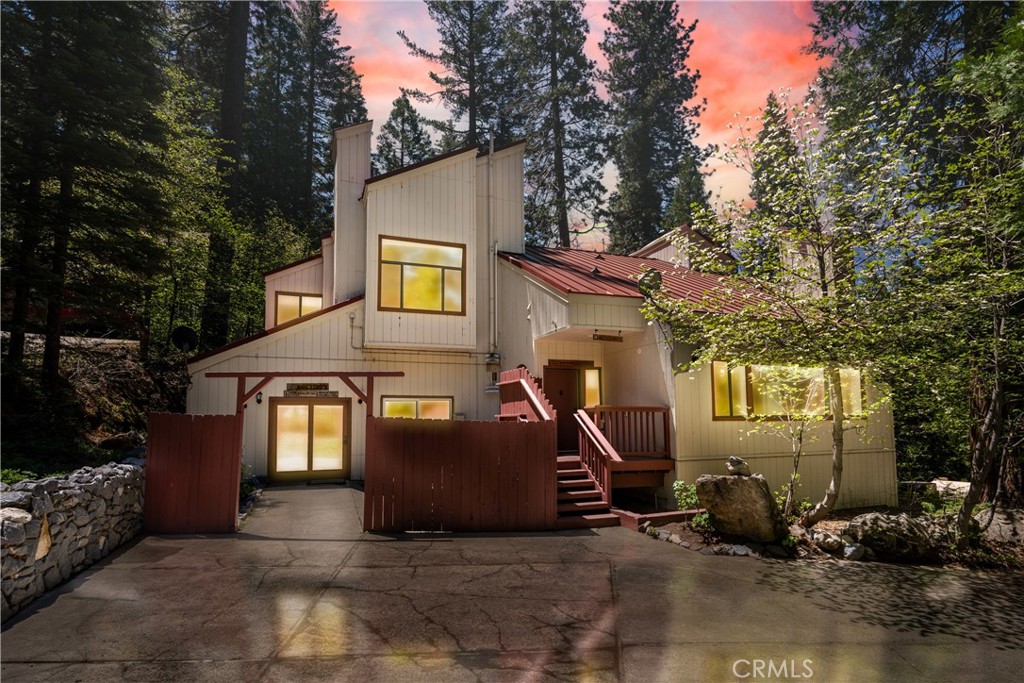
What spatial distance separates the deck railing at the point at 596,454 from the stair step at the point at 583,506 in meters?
0.14

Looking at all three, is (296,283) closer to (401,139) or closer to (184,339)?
(184,339)

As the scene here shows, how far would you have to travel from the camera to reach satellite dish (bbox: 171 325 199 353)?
16.5 meters

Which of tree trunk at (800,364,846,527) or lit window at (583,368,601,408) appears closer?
tree trunk at (800,364,846,527)

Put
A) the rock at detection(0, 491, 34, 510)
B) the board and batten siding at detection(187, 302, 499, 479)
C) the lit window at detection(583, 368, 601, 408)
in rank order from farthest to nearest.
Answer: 1. the lit window at detection(583, 368, 601, 408)
2. the board and batten siding at detection(187, 302, 499, 479)
3. the rock at detection(0, 491, 34, 510)

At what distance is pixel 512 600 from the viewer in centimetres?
599

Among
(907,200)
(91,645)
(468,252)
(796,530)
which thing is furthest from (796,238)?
(91,645)

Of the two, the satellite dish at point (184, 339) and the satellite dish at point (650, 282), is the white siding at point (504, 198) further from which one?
the satellite dish at point (184, 339)

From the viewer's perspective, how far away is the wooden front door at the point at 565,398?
1371 centimetres

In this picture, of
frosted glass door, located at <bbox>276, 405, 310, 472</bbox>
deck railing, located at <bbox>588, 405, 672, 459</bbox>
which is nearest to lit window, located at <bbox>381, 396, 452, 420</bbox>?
frosted glass door, located at <bbox>276, 405, 310, 472</bbox>

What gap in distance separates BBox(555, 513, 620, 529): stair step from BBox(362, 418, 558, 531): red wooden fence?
22cm

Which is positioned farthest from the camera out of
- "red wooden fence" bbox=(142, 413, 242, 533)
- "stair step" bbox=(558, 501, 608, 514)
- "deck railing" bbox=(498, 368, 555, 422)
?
"deck railing" bbox=(498, 368, 555, 422)

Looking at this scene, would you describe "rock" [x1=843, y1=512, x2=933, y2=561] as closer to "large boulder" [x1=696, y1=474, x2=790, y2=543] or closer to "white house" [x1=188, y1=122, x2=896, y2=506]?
"large boulder" [x1=696, y1=474, x2=790, y2=543]

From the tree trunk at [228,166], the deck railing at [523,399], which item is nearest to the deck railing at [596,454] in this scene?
the deck railing at [523,399]

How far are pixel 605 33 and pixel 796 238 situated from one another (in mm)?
27480
